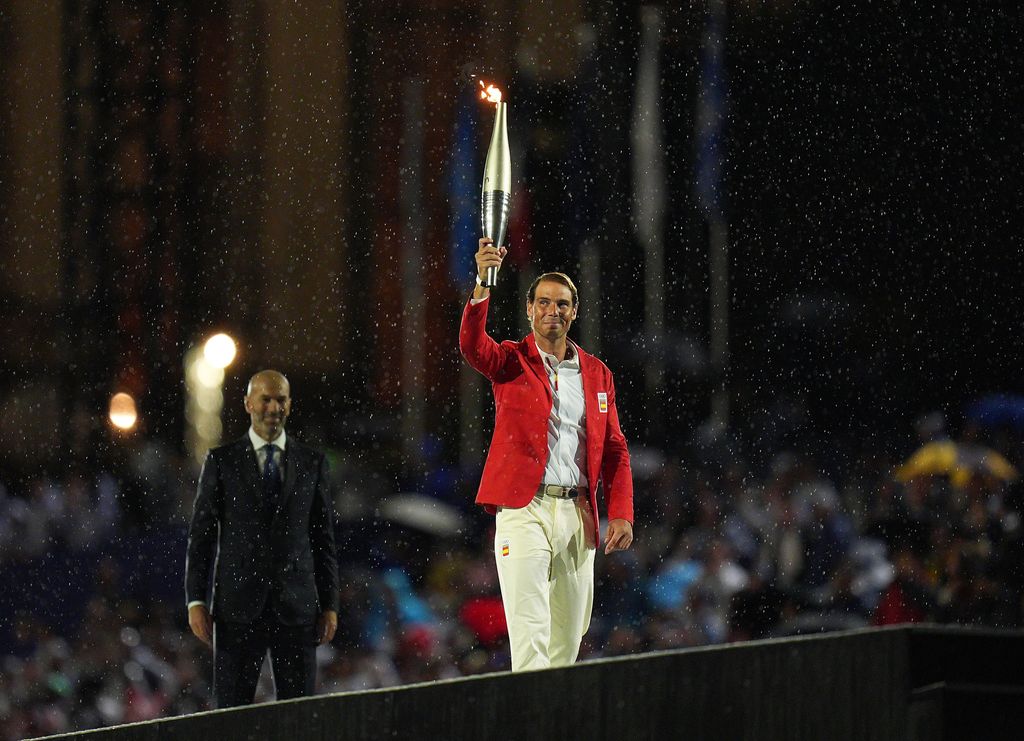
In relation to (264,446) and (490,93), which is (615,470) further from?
(490,93)

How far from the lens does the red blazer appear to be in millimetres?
2855

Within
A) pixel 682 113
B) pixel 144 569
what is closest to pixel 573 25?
pixel 682 113

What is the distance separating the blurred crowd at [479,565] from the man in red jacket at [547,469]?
3098mm

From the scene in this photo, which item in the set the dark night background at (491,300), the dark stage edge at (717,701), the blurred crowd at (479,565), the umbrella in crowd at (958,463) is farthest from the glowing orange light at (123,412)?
the dark stage edge at (717,701)

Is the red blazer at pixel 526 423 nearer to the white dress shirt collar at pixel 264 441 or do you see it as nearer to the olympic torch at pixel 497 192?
the olympic torch at pixel 497 192

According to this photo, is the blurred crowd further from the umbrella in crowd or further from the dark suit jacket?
the dark suit jacket

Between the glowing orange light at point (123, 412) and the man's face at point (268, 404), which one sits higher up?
the glowing orange light at point (123, 412)

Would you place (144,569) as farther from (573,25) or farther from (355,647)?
(573,25)

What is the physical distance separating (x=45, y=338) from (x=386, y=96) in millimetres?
3330

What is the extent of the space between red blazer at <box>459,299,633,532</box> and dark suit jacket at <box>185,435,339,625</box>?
0.40m

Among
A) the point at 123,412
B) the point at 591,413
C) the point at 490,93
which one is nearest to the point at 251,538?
the point at 591,413

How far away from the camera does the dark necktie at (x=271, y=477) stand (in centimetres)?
298

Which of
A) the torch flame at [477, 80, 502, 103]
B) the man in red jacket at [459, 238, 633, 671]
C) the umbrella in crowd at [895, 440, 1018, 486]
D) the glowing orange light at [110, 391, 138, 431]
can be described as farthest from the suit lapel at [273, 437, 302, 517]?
the glowing orange light at [110, 391, 138, 431]

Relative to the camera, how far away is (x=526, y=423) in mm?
2887
